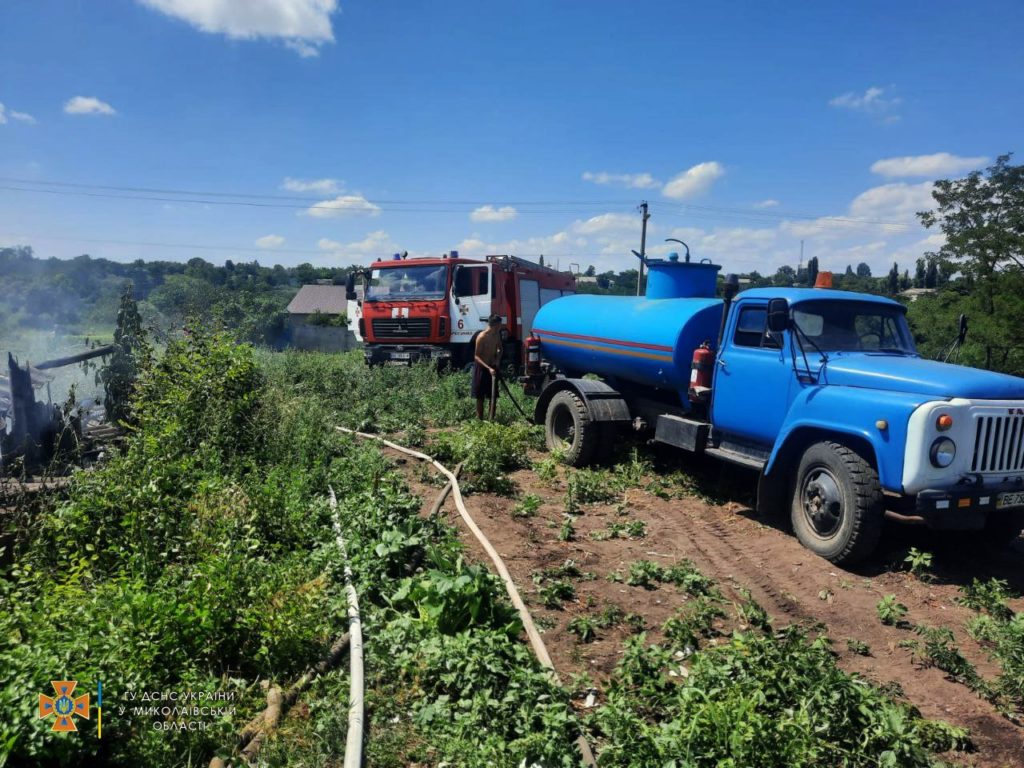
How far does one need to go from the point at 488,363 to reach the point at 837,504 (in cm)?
650

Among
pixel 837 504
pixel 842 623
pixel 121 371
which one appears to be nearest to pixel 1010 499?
pixel 837 504

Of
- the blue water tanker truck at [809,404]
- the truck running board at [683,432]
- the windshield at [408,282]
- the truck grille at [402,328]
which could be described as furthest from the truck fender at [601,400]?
the windshield at [408,282]

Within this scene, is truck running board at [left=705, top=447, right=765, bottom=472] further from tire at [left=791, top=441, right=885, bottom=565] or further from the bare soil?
the bare soil

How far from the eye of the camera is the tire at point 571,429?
342 inches

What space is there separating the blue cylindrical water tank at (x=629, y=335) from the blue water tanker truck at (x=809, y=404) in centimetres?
2

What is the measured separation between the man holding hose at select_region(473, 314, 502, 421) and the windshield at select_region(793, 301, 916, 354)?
540 cm

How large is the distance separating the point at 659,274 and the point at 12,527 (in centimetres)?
729

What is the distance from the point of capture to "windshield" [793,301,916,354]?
6.38 m

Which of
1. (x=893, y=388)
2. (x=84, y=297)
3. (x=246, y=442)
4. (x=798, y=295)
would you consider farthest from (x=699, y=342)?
(x=84, y=297)

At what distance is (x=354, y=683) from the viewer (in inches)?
135

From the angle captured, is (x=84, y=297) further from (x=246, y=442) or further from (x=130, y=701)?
(x=130, y=701)

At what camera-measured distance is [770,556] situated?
5.89m

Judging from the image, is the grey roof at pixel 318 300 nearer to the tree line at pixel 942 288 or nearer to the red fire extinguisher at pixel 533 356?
the tree line at pixel 942 288

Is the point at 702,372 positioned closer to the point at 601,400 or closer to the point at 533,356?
the point at 601,400
